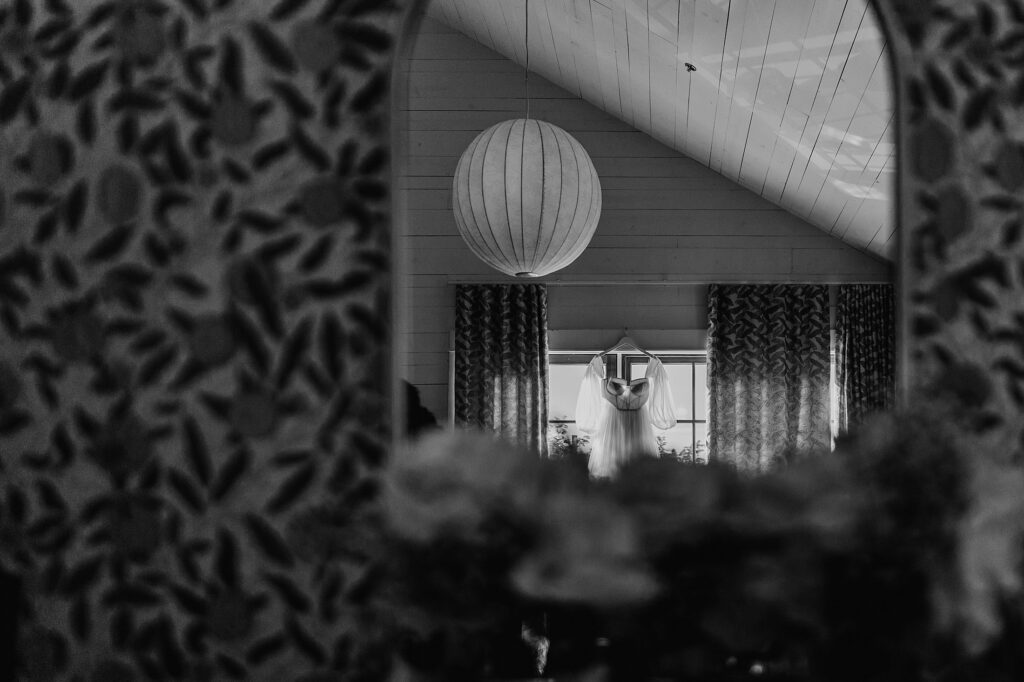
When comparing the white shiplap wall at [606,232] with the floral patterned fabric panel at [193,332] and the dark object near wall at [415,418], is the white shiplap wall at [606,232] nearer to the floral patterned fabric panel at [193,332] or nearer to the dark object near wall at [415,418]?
the dark object near wall at [415,418]

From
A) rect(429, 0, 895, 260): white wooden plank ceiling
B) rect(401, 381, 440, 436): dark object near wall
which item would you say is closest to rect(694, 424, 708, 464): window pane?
rect(429, 0, 895, 260): white wooden plank ceiling

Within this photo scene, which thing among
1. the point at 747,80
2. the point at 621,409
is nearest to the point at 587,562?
the point at 747,80

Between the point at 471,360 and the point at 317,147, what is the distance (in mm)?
3666

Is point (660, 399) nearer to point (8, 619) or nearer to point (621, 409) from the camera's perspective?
point (621, 409)

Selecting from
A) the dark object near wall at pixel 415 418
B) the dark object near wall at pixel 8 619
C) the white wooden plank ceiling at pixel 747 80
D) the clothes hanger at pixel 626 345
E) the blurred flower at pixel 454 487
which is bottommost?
the dark object near wall at pixel 8 619

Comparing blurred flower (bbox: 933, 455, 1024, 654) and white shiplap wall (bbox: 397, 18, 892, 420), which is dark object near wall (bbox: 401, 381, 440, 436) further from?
white shiplap wall (bbox: 397, 18, 892, 420)

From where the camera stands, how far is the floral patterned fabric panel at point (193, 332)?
97cm

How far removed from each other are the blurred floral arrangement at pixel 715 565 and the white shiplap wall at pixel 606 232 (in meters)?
3.81

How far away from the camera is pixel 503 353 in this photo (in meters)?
4.63

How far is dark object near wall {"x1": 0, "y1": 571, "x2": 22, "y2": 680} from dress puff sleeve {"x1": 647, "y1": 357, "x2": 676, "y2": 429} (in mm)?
3599

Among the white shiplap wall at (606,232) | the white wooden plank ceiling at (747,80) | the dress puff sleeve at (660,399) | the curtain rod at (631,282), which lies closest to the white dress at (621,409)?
the dress puff sleeve at (660,399)

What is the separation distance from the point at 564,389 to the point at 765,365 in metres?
1.02

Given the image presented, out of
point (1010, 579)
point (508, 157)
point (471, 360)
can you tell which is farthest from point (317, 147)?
point (471, 360)

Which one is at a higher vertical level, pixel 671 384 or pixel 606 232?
pixel 606 232
